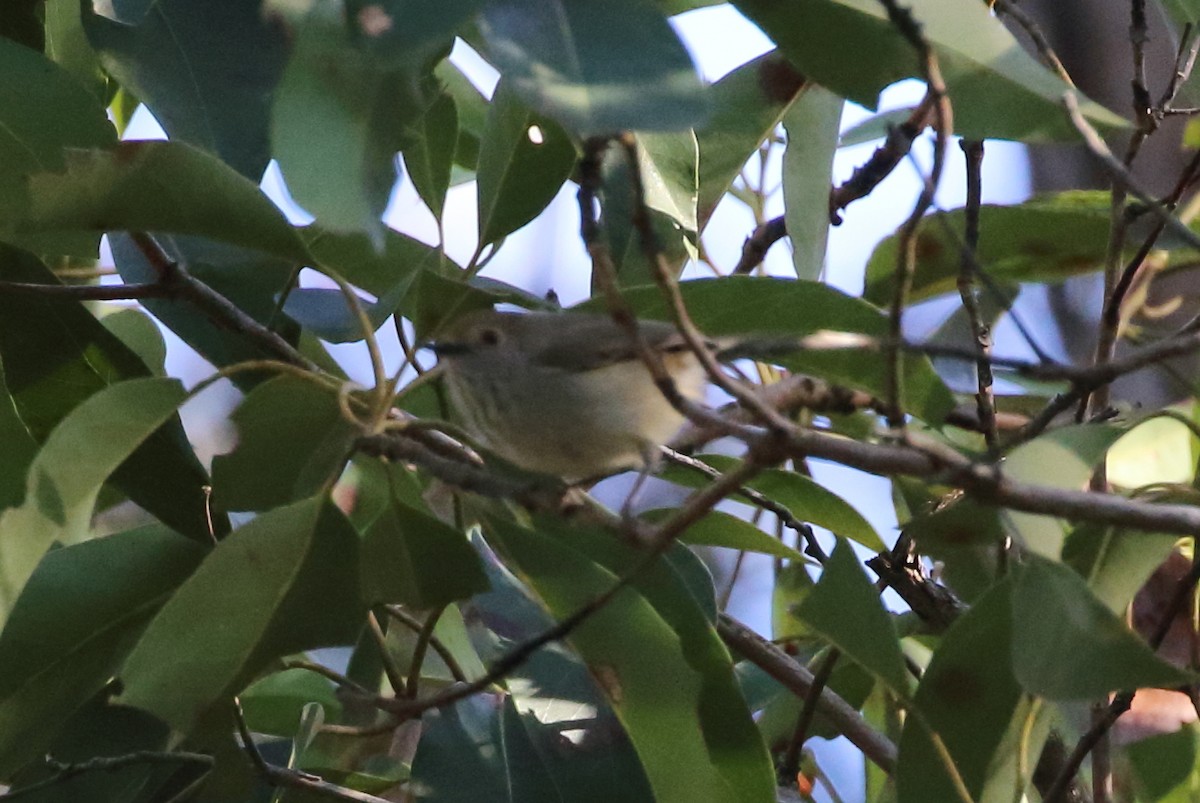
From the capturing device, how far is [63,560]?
152 centimetres

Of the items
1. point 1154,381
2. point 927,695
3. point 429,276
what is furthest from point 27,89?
point 1154,381

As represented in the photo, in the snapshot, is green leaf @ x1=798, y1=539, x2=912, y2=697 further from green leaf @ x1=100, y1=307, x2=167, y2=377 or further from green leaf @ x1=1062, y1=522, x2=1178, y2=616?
green leaf @ x1=100, y1=307, x2=167, y2=377

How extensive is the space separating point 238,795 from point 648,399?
2.41ft

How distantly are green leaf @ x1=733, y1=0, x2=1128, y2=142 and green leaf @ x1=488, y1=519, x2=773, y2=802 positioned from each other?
0.60m

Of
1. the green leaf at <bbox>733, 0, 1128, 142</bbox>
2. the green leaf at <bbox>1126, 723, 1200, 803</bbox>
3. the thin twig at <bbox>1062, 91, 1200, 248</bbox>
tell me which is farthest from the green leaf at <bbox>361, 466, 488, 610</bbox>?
the green leaf at <bbox>1126, 723, 1200, 803</bbox>

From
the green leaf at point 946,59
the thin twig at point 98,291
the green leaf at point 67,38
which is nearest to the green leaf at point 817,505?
the green leaf at point 946,59

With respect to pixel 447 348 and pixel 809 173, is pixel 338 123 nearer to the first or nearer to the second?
pixel 447 348

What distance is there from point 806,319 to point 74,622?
37.4 inches

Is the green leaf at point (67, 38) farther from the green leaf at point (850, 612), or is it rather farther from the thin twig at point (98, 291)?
the green leaf at point (850, 612)

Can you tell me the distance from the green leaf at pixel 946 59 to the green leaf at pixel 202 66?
0.59m

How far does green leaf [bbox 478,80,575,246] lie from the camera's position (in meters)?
1.61

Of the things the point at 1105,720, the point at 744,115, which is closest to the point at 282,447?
the point at 744,115

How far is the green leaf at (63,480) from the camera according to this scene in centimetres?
122

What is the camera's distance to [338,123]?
113cm
